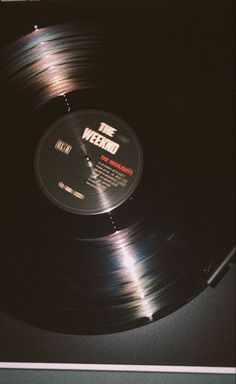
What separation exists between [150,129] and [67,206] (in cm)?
23

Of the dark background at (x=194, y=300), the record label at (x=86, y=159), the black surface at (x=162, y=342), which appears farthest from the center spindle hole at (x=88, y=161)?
the black surface at (x=162, y=342)

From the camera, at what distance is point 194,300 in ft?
2.86

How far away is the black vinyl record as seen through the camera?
2.76 ft

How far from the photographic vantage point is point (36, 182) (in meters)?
0.97

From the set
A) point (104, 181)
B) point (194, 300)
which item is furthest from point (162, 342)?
point (104, 181)

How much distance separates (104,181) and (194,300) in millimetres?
297

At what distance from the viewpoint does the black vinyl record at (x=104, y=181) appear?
84cm

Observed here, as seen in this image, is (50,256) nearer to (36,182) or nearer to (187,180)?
(36,182)

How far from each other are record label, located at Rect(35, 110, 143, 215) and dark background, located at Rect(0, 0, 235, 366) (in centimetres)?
14

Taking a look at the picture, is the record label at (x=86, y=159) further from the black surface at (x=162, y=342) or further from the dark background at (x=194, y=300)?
the black surface at (x=162, y=342)

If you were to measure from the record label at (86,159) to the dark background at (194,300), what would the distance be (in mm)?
135

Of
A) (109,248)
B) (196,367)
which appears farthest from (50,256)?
(196,367)

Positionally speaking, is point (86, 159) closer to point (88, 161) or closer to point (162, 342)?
point (88, 161)

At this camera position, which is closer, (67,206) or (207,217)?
(207,217)
